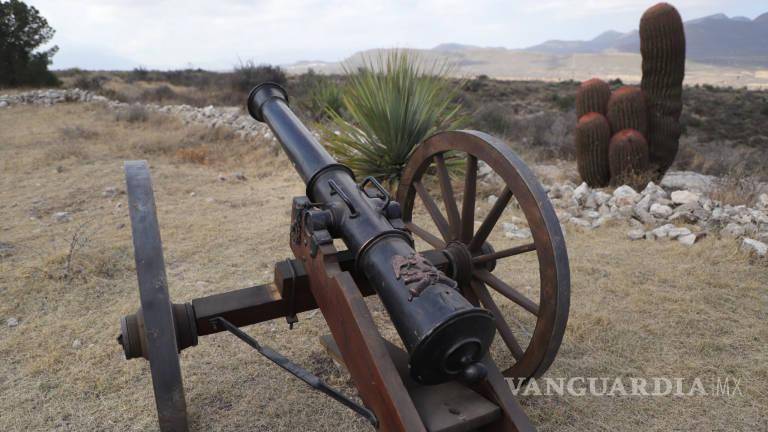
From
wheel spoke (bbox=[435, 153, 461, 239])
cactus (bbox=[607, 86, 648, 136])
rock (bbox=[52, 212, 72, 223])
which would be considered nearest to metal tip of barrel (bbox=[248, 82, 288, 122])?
wheel spoke (bbox=[435, 153, 461, 239])

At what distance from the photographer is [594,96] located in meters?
7.39

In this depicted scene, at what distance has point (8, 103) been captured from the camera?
49.6 feet

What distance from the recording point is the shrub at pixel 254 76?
17148mm

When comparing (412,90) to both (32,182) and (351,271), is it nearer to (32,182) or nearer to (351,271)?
(351,271)

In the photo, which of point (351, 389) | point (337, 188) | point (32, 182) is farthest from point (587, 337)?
point (32, 182)

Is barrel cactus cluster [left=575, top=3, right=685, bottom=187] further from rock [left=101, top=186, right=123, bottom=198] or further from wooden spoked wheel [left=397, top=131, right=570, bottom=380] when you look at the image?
rock [left=101, top=186, right=123, bottom=198]

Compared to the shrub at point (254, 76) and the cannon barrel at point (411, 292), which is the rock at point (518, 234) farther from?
the shrub at point (254, 76)

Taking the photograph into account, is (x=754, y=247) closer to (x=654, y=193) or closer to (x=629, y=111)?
(x=654, y=193)

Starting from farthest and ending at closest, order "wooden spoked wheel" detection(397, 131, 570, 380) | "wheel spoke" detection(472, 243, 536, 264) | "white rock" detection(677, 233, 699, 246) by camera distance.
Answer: "white rock" detection(677, 233, 699, 246), "wheel spoke" detection(472, 243, 536, 264), "wooden spoked wheel" detection(397, 131, 570, 380)

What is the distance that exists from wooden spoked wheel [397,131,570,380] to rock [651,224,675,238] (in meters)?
2.06

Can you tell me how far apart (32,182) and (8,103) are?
10.8m

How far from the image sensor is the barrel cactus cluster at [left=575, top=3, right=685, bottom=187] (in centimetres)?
683

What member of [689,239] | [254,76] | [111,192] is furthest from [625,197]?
[254,76]

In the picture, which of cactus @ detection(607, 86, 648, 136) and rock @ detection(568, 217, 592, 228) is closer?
rock @ detection(568, 217, 592, 228)
